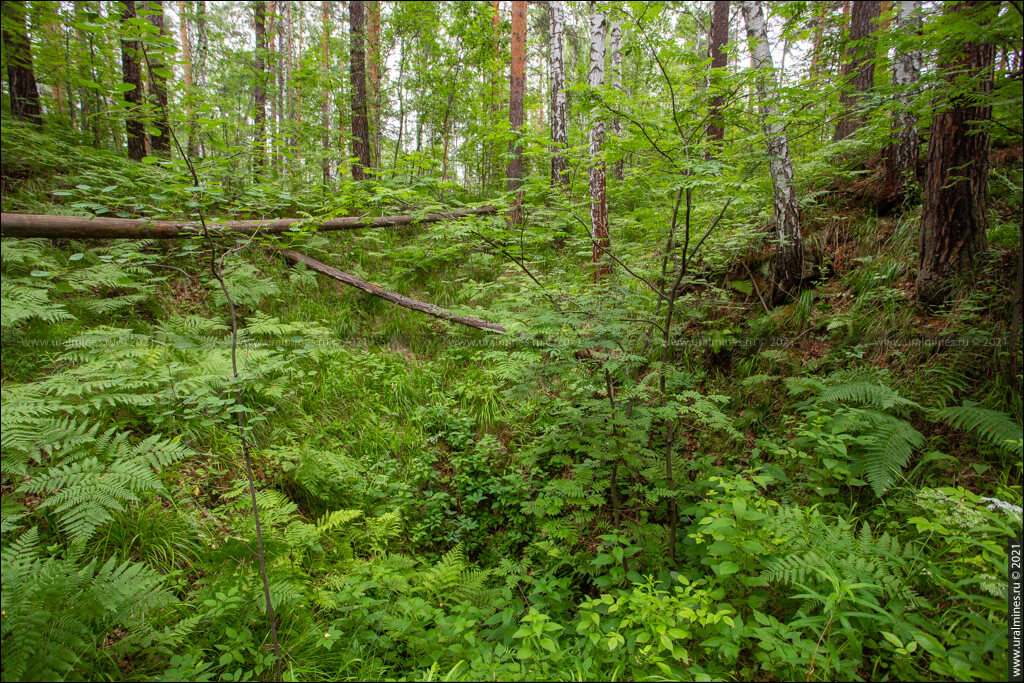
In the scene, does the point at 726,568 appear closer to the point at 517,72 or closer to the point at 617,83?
the point at 617,83

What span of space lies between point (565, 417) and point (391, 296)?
10.9 ft

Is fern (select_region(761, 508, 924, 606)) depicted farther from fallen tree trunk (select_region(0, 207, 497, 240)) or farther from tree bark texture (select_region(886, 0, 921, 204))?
tree bark texture (select_region(886, 0, 921, 204))

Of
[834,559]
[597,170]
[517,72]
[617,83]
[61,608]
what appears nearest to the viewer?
[61,608]

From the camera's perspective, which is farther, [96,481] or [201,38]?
[201,38]

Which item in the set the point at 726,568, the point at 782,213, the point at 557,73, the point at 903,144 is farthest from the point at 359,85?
the point at 726,568

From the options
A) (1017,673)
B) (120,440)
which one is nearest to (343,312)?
(120,440)

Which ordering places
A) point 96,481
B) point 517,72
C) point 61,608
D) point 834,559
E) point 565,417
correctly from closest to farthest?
point 61,608 → point 834,559 → point 96,481 → point 565,417 → point 517,72

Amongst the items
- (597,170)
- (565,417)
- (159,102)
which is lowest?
(565,417)

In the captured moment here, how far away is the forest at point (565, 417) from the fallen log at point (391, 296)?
0.06 m

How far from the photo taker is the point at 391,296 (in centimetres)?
575

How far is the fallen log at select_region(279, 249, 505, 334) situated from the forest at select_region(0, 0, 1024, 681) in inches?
2.5

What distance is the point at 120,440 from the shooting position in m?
2.67

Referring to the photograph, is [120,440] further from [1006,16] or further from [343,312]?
[1006,16]

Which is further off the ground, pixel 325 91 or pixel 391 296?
pixel 325 91
